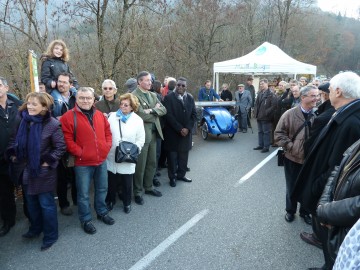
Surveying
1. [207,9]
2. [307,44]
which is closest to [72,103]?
[207,9]

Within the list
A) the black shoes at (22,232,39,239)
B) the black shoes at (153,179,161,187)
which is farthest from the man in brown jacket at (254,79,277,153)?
the black shoes at (22,232,39,239)

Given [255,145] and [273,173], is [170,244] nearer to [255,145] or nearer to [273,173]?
[273,173]

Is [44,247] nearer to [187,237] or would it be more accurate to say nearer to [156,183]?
[187,237]

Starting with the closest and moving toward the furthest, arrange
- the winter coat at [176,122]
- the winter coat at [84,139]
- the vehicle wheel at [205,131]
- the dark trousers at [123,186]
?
the winter coat at [84,139], the dark trousers at [123,186], the winter coat at [176,122], the vehicle wheel at [205,131]

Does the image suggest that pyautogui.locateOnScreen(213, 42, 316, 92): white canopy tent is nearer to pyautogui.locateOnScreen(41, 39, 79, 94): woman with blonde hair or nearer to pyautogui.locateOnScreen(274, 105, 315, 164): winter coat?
pyautogui.locateOnScreen(274, 105, 315, 164): winter coat

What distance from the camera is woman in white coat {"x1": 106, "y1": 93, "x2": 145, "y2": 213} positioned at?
13.3 ft

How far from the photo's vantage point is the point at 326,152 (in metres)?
2.55

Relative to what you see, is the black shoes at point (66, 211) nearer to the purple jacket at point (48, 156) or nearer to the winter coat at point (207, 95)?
the purple jacket at point (48, 156)

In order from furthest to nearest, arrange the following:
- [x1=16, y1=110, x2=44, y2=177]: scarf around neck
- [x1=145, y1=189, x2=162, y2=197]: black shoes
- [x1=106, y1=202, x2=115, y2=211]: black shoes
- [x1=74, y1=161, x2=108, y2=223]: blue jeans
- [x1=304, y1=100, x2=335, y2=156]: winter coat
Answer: [x1=145, y1=189, x2=162, y2=197]: black shoes
[x1=106, y1=202, x2=115, y2=211]: black shoes
[x1=74, y1=161, x2=108, y2=223]: blue jeans
[x1=16, y1=110, x2=44, y2=177]: scarf around neck
[x1=304, y1=100, x2=335, y2=156]: winter coat

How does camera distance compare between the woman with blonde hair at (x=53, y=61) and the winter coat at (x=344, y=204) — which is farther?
the woman with blonde hair at (x=53, y=61)

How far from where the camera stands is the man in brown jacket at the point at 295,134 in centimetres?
376

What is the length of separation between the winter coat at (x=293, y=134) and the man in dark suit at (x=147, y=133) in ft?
6.51

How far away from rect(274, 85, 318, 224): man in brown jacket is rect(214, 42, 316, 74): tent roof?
8065 millimetres

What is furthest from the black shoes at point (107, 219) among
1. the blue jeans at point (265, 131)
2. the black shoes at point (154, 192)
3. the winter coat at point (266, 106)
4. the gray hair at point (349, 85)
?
the winter coat at point (266, 106)
